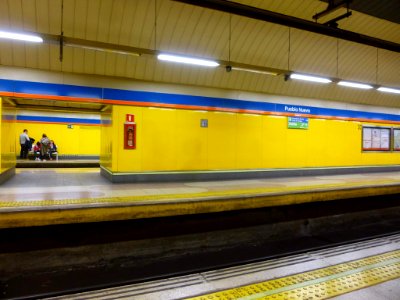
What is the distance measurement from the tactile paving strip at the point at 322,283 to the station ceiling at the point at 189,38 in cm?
389

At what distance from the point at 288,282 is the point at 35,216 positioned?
2.87 metres

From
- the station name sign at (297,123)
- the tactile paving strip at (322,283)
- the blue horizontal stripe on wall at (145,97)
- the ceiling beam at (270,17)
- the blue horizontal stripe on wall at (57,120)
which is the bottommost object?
the tactile paving strip at (322,283)

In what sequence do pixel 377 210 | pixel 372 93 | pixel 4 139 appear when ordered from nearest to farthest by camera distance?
1. pixel 4 139
2. pixel 377 210
3. pixel 372 93

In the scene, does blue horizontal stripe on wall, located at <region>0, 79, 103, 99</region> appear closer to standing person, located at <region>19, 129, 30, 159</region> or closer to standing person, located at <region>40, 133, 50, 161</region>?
standing person, located at <region>19, 129, 30, 159</region>

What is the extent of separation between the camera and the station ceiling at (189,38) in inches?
224

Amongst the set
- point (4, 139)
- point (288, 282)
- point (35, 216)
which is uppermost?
point (4, 139)

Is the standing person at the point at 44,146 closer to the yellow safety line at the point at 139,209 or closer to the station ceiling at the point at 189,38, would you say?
the station ceiling at the point at 189,38

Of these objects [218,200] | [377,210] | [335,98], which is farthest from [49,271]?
[335,98]

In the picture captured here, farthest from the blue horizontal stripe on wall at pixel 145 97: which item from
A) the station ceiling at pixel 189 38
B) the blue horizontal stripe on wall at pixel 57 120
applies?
the blue horizontal stripe on wall at pixel 57 120

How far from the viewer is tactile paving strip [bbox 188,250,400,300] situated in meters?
2.89

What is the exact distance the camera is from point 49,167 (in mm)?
10664

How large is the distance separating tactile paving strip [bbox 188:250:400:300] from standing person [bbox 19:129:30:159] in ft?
36.1

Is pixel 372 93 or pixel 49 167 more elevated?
pixel 372 93

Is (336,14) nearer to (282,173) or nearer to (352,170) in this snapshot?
(282,173)
